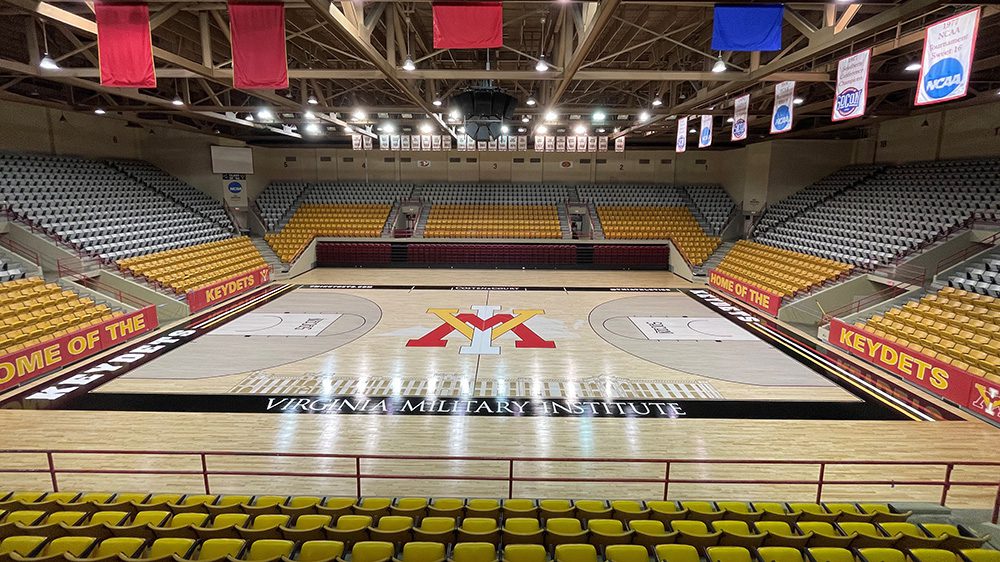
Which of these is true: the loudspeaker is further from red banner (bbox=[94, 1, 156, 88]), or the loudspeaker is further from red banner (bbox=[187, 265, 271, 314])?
red banner (bbox=[187, 265, 271, 314])

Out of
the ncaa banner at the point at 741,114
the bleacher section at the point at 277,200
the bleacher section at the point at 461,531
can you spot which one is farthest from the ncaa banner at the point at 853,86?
the bleacher section at the point at 277,200

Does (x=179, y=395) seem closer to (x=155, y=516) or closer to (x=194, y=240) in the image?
(x=155, y=516)

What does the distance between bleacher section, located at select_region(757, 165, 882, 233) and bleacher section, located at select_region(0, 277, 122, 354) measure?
1086 inches

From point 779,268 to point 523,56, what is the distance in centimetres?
1336

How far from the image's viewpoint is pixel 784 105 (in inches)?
473

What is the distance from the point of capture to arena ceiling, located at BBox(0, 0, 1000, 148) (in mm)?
8367

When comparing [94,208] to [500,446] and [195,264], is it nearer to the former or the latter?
[195,264]

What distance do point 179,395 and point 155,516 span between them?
5.39m

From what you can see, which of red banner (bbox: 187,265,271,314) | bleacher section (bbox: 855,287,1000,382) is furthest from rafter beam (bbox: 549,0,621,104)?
red banner (bbox: 187,265,271,314)

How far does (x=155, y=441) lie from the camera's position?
7.71 metres

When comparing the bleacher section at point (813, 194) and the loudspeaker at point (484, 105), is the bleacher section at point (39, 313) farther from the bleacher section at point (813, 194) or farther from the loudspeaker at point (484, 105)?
the bleacher section at point (813, 194)

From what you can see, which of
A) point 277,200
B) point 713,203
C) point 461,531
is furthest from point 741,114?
point 277,200

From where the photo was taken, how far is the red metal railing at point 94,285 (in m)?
14.2

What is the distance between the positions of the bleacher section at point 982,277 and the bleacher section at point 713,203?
13042 millimetres
